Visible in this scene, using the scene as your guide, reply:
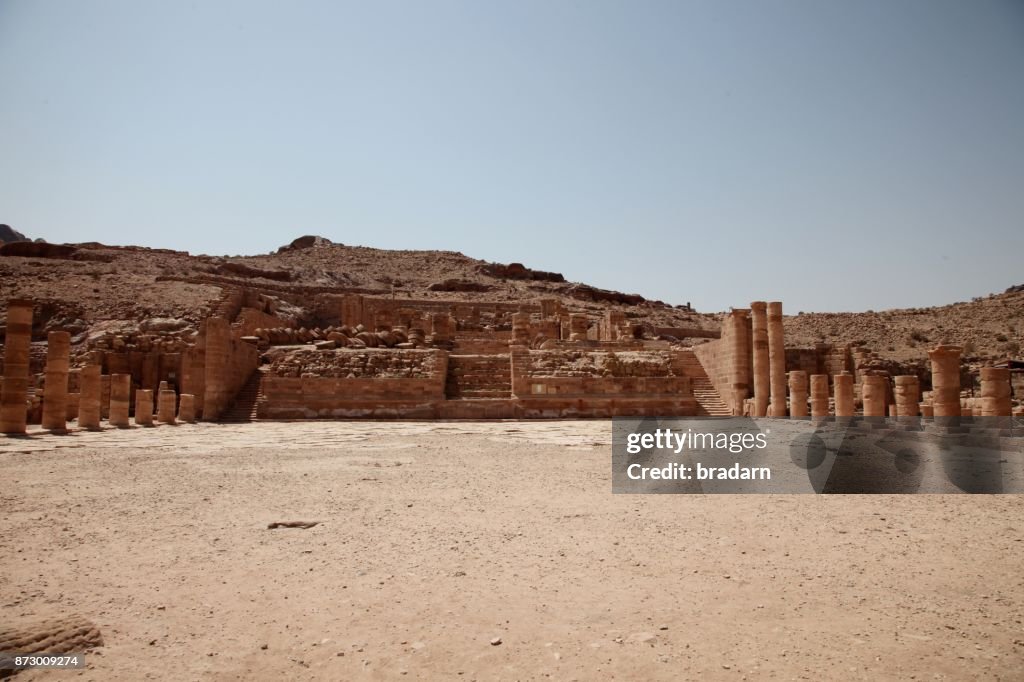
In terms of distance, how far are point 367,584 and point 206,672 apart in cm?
130

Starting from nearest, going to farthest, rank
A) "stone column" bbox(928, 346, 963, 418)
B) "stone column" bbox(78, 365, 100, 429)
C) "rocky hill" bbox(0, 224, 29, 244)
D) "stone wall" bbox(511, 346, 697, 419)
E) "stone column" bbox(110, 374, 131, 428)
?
"stone column" bbox(928, 346, 963, 418)
"stone column" bbox(78, 365, 100, 429)
"stone column" bbox(110, 374, 131, 428)
"stone wall" bbox(511, 346, 697, 419)
"rocky hill" bbox(0, 224, 29, 244)

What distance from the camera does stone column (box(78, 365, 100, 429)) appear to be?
16.7m

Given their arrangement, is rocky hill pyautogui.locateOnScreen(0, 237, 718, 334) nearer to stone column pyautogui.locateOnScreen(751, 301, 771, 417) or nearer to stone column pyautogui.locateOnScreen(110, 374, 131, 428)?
stone column pyautogui.locateOnScreen(110, 374, 131, 428)

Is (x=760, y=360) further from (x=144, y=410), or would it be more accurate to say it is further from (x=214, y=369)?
(x=144, y=410)

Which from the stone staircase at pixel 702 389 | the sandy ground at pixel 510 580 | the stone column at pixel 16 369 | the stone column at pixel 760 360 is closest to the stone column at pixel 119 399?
the stone column at pixel 16 369

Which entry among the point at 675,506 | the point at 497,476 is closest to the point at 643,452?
the point at 497,476

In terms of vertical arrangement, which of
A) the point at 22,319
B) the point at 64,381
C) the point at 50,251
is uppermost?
the point at 50,251

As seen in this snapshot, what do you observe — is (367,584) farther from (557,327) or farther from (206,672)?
(557,327)

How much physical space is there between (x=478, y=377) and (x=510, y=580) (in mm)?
18146

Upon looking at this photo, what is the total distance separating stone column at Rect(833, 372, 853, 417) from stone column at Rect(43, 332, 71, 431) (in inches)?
760

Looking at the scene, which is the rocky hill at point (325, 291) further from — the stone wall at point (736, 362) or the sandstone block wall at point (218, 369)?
the stone wall at point (736, 362)

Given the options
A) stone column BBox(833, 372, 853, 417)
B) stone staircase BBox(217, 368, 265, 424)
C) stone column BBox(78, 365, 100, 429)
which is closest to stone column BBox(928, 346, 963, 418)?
stone column BBox(833, 372, 853, 417)

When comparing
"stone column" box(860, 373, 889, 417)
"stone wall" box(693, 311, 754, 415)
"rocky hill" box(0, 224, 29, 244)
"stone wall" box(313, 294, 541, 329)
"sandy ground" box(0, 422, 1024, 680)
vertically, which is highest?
"rocky hill" box(0, 224, 29, 244)

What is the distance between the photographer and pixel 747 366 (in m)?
22.0
